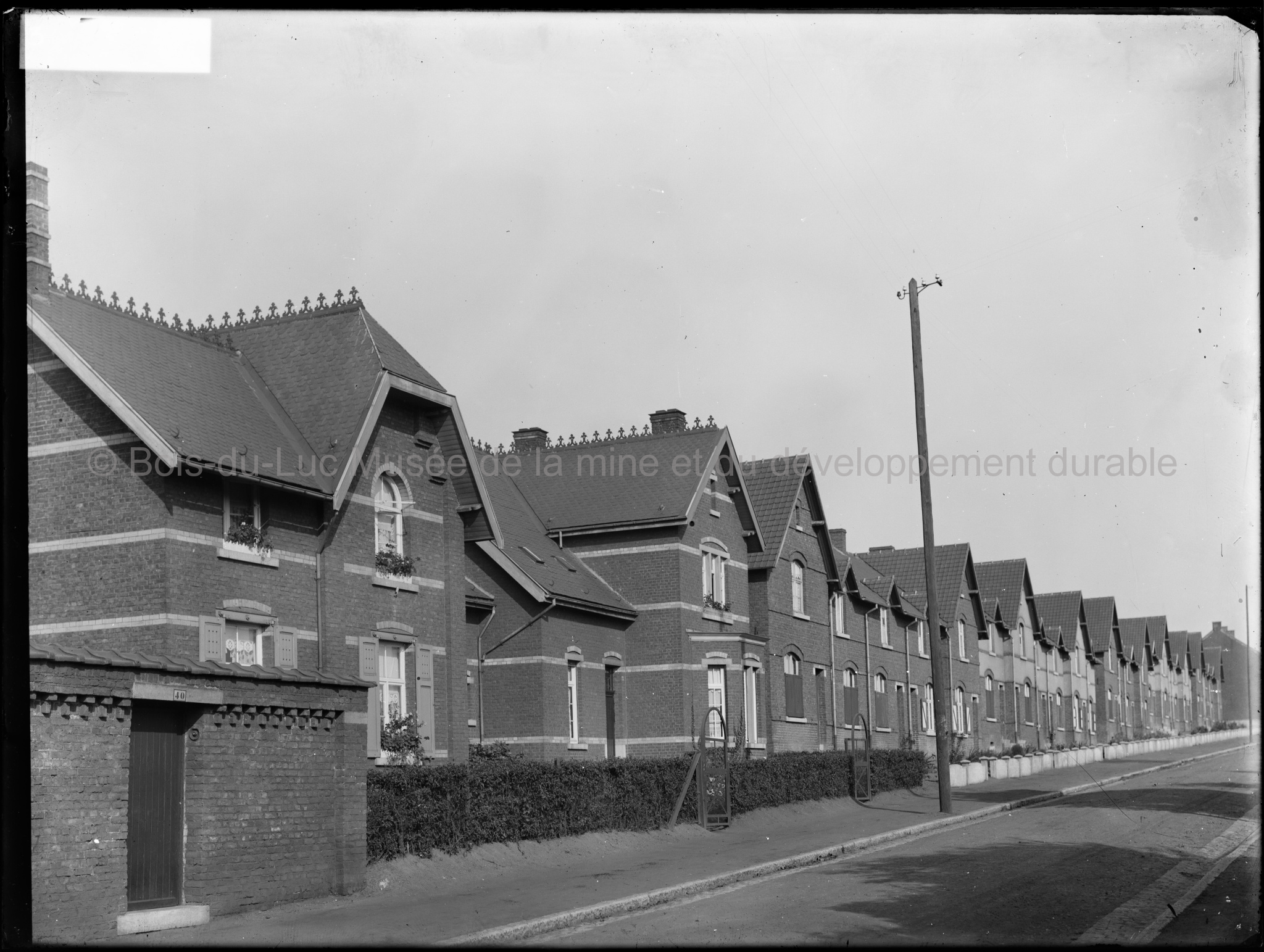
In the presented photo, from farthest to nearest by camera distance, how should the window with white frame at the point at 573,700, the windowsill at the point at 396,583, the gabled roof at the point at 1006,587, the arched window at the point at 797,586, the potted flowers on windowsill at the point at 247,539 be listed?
1. the gabled roof at the point at 1006,587
2. the arched window at the point at 797,586
3. the window with white frame at the point at 573,700
4. the windowsill at the point at 396,583
5. the potted flowers on windowsill at the point at 247,539

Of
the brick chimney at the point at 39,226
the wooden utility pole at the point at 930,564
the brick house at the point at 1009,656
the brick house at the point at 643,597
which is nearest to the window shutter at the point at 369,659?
the brick house at the point at 643,597

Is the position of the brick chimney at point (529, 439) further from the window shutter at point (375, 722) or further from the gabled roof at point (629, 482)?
the window shutter at point (375, 722)

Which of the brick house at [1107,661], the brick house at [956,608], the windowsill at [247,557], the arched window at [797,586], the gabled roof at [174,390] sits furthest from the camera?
the brick house at [1107,661]

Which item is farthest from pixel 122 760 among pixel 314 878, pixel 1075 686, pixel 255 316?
pixel 1075 686

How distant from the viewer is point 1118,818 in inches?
1049

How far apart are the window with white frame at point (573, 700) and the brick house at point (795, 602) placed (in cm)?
742

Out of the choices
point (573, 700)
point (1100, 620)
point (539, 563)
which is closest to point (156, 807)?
point (573, 700)

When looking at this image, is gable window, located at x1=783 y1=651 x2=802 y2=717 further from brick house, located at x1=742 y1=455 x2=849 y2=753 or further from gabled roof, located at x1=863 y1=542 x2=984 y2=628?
gabled roof, located at x1=863 y1=542 x2=984 y2=628

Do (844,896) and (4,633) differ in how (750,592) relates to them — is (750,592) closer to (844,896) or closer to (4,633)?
(844,896)

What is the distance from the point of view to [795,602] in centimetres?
4138

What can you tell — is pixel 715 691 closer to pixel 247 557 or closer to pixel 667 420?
pixel 667 420

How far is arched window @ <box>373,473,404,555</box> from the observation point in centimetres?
2461

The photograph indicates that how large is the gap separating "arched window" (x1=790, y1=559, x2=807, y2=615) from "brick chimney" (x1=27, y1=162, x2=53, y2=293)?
25264 millimetres

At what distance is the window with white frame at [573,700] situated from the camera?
32344 millimetres
